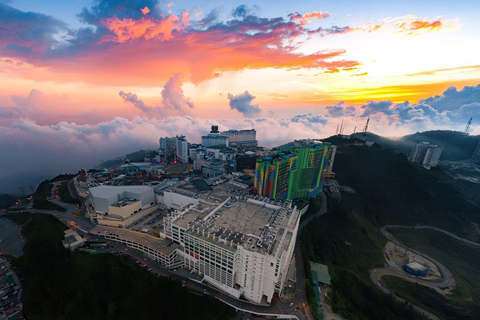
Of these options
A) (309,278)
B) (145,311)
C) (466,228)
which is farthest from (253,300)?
(466,228)

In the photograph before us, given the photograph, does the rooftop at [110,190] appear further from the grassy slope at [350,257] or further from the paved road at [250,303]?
the grassy slope at [350,257]

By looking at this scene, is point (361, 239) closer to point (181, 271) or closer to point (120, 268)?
point (181, 271)

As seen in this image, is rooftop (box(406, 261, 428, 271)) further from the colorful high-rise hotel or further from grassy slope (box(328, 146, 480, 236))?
the colorful high-rise hotel

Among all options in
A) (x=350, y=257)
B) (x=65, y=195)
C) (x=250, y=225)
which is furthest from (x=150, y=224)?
(x=350, y=257)

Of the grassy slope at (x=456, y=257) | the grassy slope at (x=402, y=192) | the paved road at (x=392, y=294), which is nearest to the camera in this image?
the paved road at (x=392, y=294)

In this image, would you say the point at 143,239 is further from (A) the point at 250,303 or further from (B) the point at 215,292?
(A) the point at 250,303

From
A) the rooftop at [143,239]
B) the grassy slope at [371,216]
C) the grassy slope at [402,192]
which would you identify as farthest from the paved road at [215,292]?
the grassy slope at [402,192]

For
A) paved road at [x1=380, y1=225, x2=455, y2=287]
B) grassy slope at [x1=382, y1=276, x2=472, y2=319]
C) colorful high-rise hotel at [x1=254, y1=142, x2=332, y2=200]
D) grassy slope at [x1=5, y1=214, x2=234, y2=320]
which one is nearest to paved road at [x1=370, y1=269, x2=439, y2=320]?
grassy slope at [x1=382, y1=276, x2=472, y2=319]
